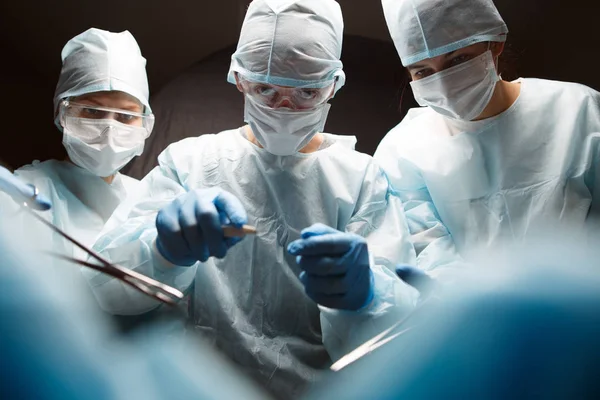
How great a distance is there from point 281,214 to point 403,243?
0.33 meters

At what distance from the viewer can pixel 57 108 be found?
6.06ft

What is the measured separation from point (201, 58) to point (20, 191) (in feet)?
4.09

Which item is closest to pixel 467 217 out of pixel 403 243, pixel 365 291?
pixel 403 243

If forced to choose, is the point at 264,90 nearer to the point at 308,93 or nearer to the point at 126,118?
the point at 308,93

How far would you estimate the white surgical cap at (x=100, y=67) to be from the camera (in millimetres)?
1818

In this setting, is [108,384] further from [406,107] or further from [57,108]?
[406,107]

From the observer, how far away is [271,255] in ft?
4.73

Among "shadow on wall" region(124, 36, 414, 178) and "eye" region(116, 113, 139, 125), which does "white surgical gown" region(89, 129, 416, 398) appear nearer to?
"eye" region(116, 113, 139, 125)

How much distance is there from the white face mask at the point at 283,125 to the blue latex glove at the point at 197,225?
29 centimetres

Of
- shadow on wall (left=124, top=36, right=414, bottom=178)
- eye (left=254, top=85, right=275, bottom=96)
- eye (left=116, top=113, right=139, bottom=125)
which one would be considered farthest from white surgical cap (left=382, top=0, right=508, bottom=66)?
eye (left=116, top=113, right=139, bottom=125)

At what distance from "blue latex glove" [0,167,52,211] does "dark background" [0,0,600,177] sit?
2.08 feet

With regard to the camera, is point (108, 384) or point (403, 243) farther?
point (403, 243)

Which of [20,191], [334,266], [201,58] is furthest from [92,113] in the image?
[334,266]

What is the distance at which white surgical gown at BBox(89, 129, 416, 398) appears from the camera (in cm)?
132
